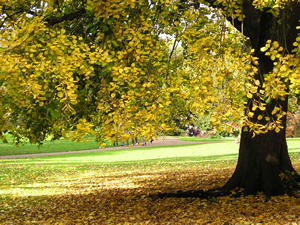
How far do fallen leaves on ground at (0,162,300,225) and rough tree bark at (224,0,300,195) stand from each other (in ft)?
1.37

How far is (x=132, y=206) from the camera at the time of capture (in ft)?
29.1

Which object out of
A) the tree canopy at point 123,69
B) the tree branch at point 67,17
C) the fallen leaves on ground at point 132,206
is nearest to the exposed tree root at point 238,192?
the fallen leaves on ground at point 132,206

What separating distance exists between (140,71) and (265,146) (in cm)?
372

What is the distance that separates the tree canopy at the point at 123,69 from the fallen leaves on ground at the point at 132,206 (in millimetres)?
1793

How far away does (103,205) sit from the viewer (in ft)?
30.9

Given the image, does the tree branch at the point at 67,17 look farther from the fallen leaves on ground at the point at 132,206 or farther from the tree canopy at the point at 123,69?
the fallen leaves on ground at the point at 132,206

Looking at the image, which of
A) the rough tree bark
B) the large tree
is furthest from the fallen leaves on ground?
the large tree

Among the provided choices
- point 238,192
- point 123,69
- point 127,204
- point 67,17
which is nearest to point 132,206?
point 127,204

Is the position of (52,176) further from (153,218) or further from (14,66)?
(14,66)

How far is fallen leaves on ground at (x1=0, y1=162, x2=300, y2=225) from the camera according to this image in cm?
729

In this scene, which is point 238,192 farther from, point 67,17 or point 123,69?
point 67,17

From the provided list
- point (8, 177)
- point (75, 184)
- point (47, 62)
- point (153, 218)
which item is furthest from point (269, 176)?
point (8, 177)

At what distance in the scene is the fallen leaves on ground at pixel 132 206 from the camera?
7.29m

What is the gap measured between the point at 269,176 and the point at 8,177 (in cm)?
1188
